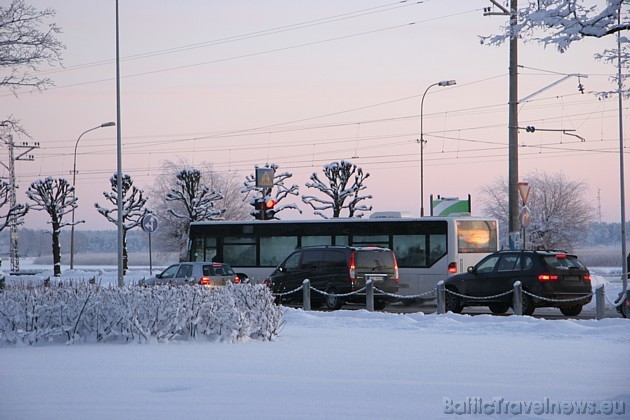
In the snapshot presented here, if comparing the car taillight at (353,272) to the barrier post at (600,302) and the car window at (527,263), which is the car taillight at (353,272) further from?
the barrier post at (600,302)

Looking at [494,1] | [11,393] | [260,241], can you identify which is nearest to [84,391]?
[11,393]

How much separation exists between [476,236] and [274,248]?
7.38 m

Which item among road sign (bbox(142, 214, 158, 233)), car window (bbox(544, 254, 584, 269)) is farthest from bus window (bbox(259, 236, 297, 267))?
car window (bbox(544, 254, 584, 269))

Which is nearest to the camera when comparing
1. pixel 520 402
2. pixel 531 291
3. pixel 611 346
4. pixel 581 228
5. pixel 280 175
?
pixel 520 402

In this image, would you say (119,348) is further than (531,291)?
No

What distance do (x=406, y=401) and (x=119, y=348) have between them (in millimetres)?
6081

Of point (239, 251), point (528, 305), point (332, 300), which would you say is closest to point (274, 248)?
point (239, 251)

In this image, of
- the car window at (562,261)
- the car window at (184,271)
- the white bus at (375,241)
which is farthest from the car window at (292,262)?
the car window at (562,261)

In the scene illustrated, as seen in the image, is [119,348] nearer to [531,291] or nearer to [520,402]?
[520,402]

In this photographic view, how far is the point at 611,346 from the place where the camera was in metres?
14.9

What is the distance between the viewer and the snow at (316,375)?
923 centimetres

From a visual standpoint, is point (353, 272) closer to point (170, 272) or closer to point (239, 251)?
point (170, 272)

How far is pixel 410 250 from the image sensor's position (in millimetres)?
29672

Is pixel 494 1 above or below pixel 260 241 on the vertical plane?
above
